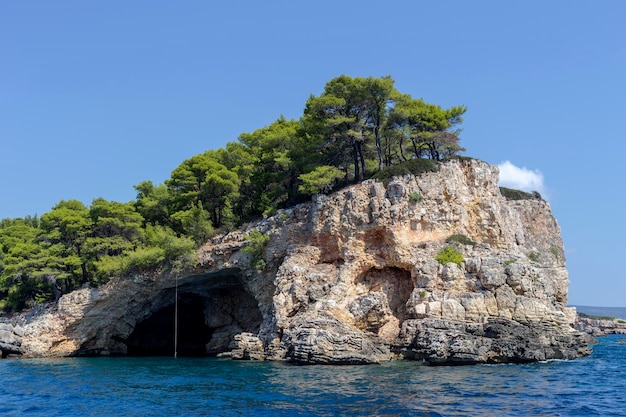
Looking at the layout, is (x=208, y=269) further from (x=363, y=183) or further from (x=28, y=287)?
(x=28, y=287)

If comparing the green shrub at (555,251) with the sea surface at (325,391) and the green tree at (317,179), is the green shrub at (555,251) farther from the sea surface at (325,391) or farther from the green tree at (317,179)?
the green tree at (317,179)

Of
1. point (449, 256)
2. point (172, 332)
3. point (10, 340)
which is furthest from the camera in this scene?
point (172, 332)

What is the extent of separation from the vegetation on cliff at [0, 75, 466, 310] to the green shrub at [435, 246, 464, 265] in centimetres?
553

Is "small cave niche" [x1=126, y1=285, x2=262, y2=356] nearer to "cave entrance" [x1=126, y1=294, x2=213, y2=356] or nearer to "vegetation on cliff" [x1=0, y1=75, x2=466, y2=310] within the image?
"cave entrance" [x1=126, y1=294, x2=213, y2=356]

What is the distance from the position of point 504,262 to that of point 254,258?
49.1 feet

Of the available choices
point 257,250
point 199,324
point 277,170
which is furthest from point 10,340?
point 277,170

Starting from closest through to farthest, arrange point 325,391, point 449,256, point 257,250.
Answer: point 325,391 → point 449,256 → point 257,250

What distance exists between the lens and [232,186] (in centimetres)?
4075

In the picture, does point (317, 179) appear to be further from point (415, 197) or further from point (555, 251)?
point (555, 251)

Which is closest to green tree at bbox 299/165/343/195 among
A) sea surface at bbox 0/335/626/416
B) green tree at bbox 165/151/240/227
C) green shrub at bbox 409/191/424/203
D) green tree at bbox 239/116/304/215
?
green tree at bbox 239/116/304/215

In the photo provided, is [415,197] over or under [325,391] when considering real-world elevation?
over

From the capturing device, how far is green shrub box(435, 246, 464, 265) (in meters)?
30.1

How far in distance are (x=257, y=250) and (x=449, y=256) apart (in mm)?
11956

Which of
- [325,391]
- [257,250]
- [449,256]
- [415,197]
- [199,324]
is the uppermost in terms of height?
[415,197]
